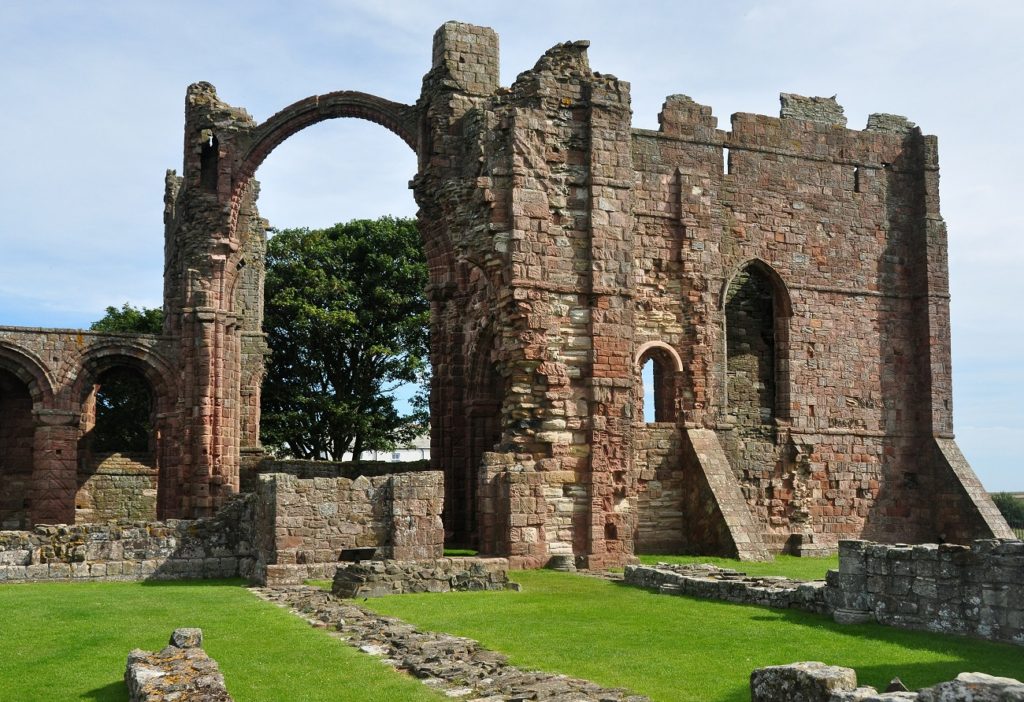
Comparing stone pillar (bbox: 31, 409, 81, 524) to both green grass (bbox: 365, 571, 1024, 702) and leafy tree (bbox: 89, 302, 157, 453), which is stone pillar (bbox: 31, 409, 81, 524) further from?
green grass (bbox: 365, 571, 1024, 702)

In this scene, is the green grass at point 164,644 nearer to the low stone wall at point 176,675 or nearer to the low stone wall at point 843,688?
the low stone wall at point 176,675

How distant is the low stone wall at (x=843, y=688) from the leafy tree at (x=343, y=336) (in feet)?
90.6

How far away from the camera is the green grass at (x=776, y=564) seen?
1619cm

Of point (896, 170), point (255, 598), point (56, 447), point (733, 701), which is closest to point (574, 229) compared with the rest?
point (255, 598)

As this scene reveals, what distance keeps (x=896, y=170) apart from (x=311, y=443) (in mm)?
18901

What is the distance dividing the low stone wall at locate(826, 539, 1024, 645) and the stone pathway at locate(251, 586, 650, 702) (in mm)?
3612

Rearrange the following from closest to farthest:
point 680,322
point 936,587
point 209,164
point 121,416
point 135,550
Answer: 1. point 936,587
2. point 135,550
3. point 680,322
4. point 209,164
5. point 121,416

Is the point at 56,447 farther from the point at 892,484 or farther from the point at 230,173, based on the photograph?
the point at 892,484

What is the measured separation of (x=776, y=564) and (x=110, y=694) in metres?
13.0

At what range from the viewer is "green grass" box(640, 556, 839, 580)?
637 inches

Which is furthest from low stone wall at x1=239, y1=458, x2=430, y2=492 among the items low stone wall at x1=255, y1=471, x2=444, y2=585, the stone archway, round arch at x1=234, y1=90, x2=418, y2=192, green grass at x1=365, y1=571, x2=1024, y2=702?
green grass at x1=365, y1=571, x2=1024, y2=702

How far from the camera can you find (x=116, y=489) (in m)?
27.3

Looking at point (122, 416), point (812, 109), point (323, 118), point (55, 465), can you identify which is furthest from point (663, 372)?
point (122, 416)

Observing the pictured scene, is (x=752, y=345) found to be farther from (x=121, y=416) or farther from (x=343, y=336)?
(x=121, y=416)
